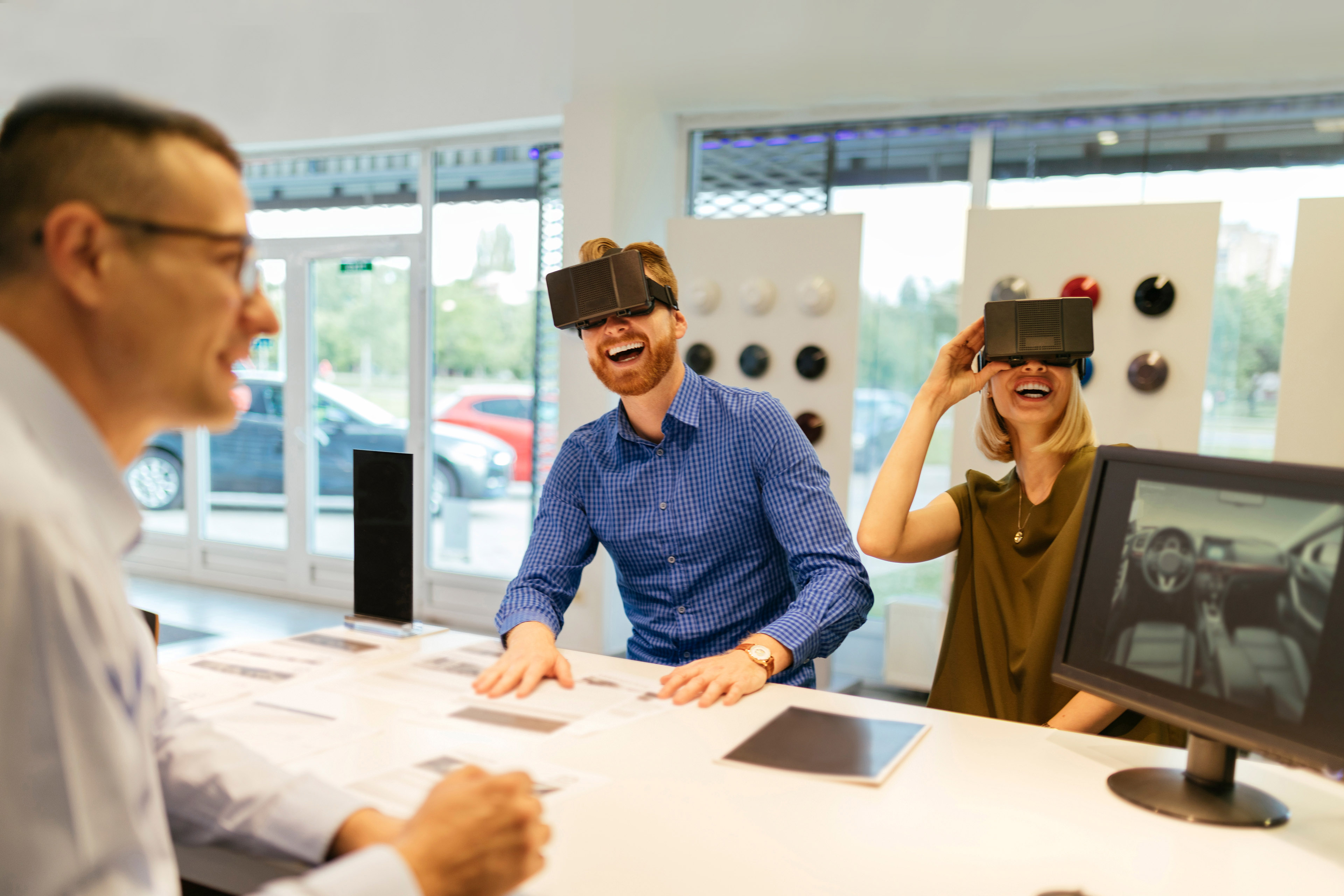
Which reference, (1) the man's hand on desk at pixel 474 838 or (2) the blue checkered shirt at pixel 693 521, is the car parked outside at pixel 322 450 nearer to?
(2) the blue checkered shirt at pixel 693 521

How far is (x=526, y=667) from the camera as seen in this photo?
5.16 ft

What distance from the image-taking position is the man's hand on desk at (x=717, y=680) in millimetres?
1484

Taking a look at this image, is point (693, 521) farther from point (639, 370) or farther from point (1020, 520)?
point (1020, 520)

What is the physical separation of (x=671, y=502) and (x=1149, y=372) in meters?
2.30

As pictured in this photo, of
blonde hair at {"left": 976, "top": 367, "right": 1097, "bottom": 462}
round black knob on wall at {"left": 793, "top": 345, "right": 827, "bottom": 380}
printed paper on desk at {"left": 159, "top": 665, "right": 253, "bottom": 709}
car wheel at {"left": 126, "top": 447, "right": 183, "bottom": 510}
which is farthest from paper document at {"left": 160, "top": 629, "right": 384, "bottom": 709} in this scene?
car wheel at {"left": 126, "top": 447, "right": 183, "bottom": 510}

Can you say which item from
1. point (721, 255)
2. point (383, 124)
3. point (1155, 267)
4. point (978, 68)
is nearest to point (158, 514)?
point (383, 124)

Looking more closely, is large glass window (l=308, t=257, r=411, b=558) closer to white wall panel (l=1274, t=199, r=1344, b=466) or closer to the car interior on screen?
white wall panel (l=1274, t=199, r=1344, b=466)

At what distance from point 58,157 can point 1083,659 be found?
4.38 ft

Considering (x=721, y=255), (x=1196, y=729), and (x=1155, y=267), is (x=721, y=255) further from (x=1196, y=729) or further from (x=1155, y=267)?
(x=1196, y=729)

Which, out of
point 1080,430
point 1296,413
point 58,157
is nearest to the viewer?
point 58,157

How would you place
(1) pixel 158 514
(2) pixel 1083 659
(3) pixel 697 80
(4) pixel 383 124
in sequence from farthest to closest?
(1) pixel 158 514
(4) pixel 383 124
(3) pixel 697 80
(2) pixel 1083 659

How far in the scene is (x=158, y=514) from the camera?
641cm

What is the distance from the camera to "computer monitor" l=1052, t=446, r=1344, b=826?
1.06 metres

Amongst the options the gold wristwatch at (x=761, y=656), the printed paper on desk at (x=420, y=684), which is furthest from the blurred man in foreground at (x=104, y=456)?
the gold wristwatch at (x=761, y=656)
